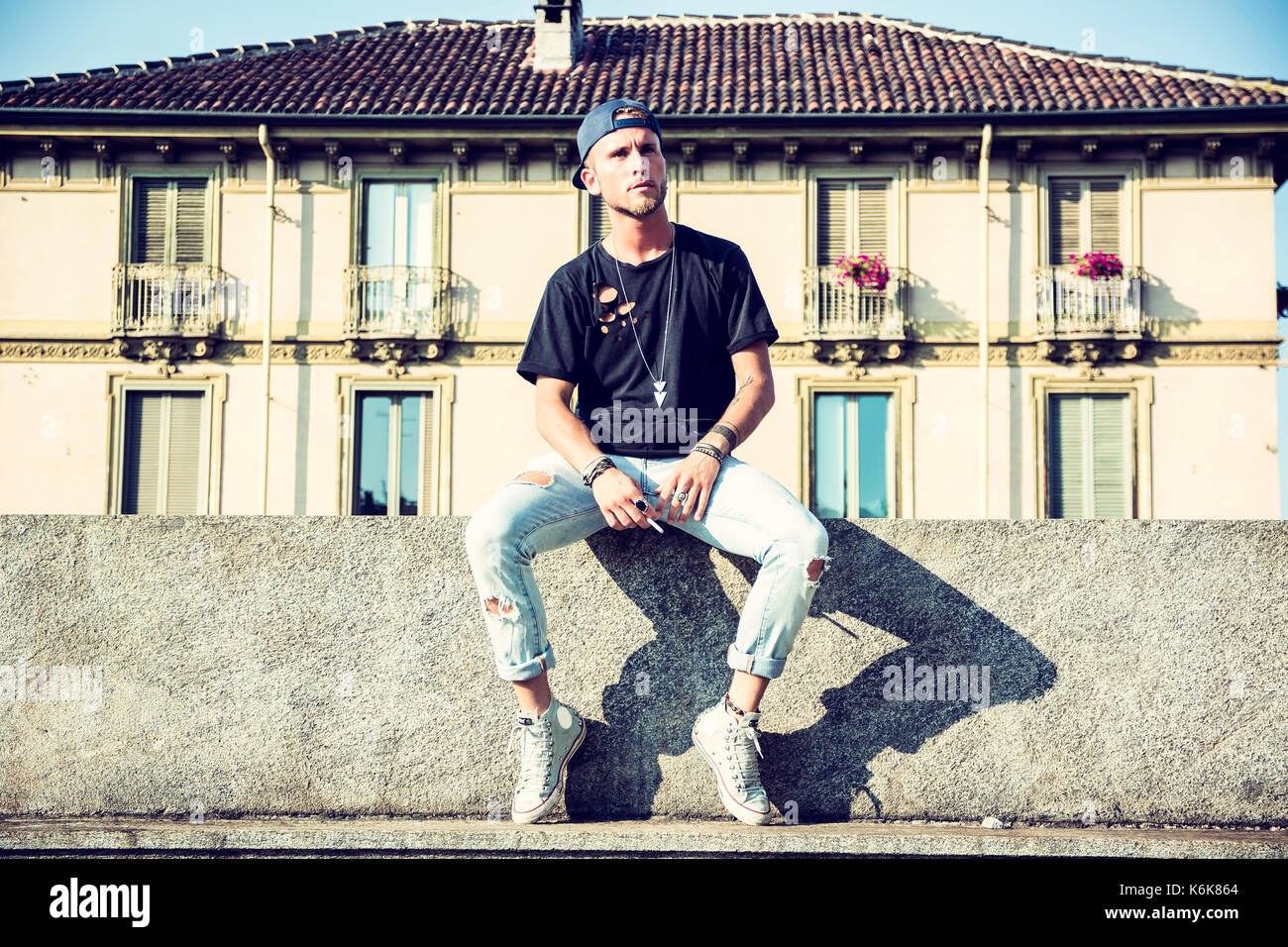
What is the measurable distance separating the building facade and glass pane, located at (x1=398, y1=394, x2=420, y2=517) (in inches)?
2.4

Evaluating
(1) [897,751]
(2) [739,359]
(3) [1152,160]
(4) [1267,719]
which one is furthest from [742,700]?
(3) [1152,160]

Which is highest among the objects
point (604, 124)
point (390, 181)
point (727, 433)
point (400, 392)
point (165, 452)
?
point (390, 181)

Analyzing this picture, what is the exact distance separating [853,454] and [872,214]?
4.13 m

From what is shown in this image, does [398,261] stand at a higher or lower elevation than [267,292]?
higher

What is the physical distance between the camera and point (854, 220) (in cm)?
2064

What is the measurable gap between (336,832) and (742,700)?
1.11m

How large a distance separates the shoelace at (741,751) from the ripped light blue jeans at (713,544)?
0.60 feet

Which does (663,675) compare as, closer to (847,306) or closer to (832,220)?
(847,306)

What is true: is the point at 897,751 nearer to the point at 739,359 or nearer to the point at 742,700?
the point at 742,700

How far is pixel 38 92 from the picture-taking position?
21000 mm

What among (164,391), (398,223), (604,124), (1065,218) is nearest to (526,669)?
(604,124)

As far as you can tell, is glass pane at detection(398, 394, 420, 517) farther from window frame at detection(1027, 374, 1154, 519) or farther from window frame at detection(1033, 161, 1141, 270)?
window frame at detection(1033, 161, 1141, 270)

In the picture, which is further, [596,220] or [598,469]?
[596,220]

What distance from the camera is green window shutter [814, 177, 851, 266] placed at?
20609mm
